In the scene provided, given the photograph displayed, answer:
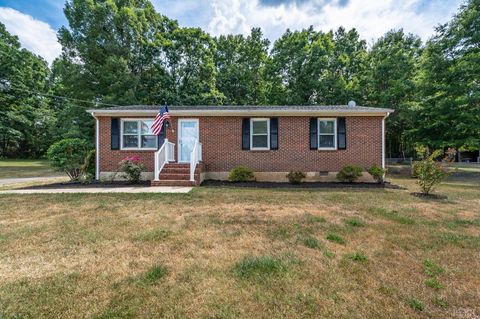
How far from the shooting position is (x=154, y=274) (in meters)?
2.77

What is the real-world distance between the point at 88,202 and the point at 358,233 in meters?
6.66

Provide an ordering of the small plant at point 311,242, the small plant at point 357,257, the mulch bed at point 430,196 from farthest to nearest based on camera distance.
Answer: the mulch bed at point 430,196
the small plant at point 311,242
the small plant at point 357,257

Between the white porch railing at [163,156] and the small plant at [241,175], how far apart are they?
2909 mm

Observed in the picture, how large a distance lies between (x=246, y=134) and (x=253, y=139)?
41 cm

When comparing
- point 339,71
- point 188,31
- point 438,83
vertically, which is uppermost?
point 188,31

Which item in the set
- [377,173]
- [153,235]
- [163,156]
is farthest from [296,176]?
[153,235]

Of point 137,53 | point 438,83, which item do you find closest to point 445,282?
point 438,83

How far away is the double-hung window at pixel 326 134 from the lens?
10844 mm

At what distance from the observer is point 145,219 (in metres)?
4.90

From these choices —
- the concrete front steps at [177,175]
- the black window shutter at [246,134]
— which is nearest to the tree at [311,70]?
the black window shutter at [246,134]

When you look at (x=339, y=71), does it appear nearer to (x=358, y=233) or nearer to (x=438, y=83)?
(x=438, y=83)

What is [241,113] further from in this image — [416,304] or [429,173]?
[416,304]

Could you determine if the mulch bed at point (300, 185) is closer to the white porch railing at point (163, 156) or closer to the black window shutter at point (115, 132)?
the white porch railing at point (163, 156)

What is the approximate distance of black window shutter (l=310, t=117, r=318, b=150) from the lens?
10.8 meters
